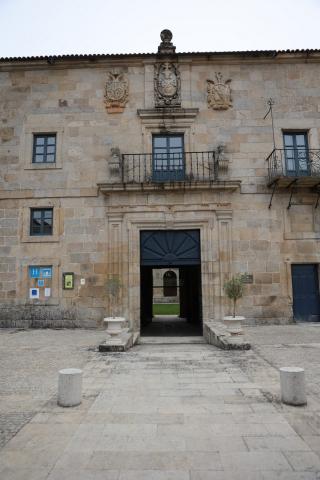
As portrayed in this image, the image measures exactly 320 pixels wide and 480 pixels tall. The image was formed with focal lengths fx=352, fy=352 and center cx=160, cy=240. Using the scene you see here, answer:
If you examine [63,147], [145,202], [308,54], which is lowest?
[145,202]

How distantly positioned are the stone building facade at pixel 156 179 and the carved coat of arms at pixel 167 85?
43 mm

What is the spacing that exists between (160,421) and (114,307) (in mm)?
8426

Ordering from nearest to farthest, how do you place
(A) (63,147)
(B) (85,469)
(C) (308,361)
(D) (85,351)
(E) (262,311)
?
(B) (85,469) → (C) (308,361) → (D) (85,351) → (E) (262,311) → (A) (63,147)

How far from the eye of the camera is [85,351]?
8.38 metres

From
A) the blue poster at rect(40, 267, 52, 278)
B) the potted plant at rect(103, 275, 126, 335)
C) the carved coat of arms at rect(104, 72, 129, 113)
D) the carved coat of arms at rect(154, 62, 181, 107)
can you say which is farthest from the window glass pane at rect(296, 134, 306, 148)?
the blue poster at rect(40, 267, 52, 278)

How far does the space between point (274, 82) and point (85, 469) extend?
14.6 meters

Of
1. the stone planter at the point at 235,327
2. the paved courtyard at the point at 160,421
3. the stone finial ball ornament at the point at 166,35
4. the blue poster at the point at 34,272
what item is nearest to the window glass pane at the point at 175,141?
the stone finial ball ornament at the point at 166,35

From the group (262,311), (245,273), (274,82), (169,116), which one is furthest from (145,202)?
(274,82)

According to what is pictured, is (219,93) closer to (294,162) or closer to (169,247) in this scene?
(294,162)

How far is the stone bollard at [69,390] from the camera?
4727 mm

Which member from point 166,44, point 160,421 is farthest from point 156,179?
point 160,421

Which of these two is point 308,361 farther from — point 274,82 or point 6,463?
point 274,82

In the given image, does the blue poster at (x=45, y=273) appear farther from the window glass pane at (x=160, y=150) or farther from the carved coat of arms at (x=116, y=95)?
the carved coat of arms at (x=116, y=95)

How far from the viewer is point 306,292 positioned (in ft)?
42.6
